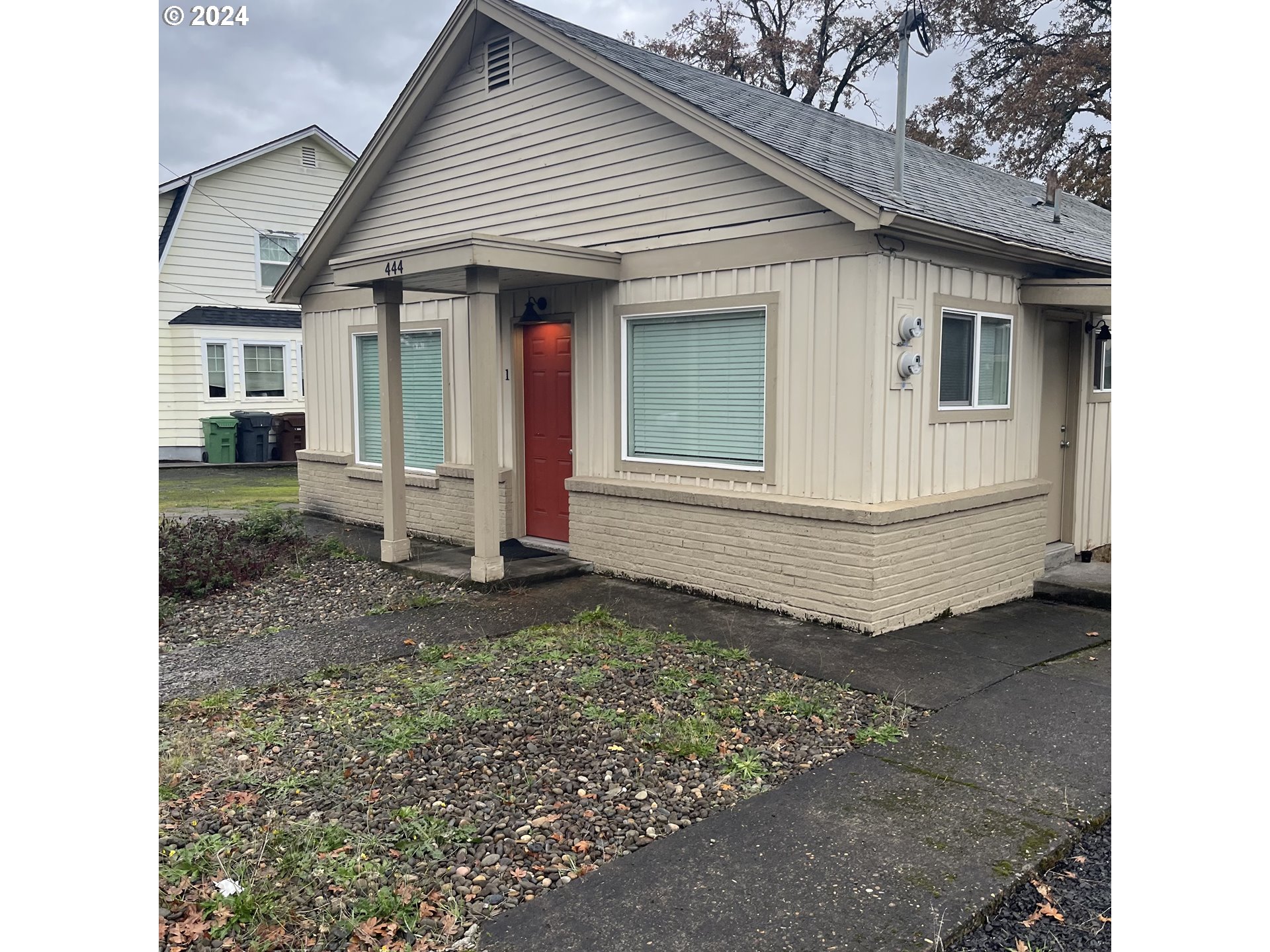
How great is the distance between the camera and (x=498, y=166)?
9.99m

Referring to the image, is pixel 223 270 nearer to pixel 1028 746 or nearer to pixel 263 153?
pixel 263 153

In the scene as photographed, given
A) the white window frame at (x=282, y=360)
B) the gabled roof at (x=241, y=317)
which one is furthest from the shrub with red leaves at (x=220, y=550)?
the white window frame at (x=282, y=360)

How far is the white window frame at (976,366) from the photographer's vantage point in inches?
298

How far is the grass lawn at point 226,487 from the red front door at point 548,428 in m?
5.93

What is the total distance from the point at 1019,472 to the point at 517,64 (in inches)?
250

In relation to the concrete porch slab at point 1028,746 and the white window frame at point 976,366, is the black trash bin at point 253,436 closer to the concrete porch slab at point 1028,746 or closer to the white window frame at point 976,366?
the white window frame at point 976,366

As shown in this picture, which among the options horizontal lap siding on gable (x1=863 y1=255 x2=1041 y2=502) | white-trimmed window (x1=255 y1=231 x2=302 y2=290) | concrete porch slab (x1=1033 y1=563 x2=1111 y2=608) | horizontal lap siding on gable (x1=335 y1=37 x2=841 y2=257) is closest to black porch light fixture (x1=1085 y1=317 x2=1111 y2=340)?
horizontal lap siding on gable (x1=863 y1=255 x2=1041 y2=502)

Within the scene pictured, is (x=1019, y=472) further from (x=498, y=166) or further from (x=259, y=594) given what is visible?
(x=259, y=594)

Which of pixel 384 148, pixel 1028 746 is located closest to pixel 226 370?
pixel 384 148

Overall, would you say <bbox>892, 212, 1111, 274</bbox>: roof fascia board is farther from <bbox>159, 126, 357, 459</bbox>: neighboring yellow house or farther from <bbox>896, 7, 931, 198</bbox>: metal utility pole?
<bbox>159, 126, 357, 459</bbox>: neighboring yellow house

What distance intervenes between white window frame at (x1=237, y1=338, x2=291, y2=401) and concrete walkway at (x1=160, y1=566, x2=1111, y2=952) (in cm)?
1571

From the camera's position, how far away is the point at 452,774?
14.6 ft

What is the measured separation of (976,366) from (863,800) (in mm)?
4771

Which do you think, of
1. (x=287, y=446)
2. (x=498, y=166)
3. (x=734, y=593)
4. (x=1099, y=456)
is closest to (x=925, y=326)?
(x=734, y=593)
